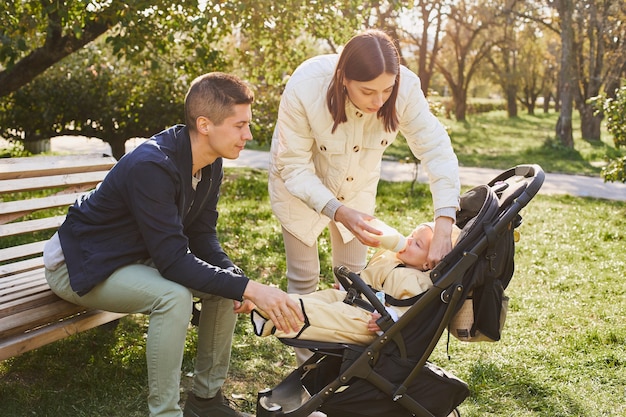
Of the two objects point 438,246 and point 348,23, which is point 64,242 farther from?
point 348,23

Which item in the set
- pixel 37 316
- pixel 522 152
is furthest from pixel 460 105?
pixel 37 316

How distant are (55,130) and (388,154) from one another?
7.35m

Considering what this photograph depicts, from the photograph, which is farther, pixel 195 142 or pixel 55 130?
pixel 55 130

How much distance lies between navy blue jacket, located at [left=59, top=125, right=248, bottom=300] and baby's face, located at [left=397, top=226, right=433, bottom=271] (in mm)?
792

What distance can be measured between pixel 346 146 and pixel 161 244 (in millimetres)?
1086

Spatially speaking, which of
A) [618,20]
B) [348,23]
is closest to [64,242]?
[348,23]

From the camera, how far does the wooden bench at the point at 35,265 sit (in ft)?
10.2

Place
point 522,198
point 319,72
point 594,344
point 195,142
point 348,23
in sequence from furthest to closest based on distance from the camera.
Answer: point 348,23, point 594,344, point 319,72, point 195,142, point 522,198

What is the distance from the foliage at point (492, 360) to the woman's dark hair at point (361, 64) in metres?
1.59

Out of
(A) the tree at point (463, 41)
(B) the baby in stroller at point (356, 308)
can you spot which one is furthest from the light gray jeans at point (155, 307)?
(A) the tree at point (463, 41)

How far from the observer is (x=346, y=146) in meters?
3.45

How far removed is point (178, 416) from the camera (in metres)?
2.94

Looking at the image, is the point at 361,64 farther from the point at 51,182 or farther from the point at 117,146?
the point at 117,146

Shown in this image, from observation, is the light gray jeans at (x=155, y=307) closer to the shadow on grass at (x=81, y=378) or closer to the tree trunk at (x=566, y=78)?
the shadow on grass at (x=81, y=378)
